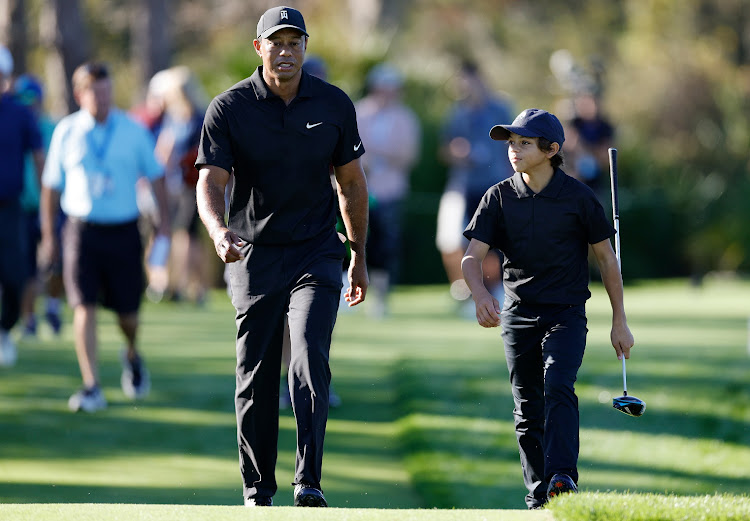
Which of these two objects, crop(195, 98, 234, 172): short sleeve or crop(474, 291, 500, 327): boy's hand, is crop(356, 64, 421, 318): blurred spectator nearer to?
crop(195, 98, 234, 172): short sleeve

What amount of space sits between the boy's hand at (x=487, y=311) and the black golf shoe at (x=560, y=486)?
2.35 feet

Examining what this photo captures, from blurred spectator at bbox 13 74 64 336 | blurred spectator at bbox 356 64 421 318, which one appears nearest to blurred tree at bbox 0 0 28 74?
blurred spectator at bbox 13 74 64 336

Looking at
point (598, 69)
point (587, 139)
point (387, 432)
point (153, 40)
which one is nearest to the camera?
point (387, 432)

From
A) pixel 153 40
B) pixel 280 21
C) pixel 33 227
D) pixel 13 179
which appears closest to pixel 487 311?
pixel 280 21

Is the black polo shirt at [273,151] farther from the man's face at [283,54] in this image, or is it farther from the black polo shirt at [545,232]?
the black polo shirt at [545,232]

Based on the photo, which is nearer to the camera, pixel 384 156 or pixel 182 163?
pixel 182 163

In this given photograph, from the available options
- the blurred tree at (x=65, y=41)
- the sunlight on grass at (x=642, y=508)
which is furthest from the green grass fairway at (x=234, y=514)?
the blurred tree at (x=65, y=41)

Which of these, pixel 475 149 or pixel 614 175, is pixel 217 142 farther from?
pixel 475 149

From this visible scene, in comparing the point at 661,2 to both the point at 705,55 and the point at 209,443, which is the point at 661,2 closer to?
the point at 705,55

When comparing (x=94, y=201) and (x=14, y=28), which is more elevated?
(x=14, y=28)

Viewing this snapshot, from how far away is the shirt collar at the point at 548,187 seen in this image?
6.21 meters

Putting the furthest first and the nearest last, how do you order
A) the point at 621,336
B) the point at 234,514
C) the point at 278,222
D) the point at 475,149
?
1. the point at 475,149
2. the point at 278,222
3. the point at 621,336
4. the point at 234,514

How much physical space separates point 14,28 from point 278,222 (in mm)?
14610

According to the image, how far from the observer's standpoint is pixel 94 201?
9.67 m
